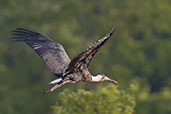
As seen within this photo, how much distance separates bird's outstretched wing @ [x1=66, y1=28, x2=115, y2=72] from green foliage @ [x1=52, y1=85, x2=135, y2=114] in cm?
351

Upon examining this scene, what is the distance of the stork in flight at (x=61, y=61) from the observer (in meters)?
16.0

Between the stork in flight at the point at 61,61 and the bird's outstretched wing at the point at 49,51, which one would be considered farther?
the bird's outstretched wing at the point at 49,51

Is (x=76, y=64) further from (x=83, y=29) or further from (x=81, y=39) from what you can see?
(x=83, y=29)

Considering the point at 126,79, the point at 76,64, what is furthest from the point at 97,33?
the point at 76,64

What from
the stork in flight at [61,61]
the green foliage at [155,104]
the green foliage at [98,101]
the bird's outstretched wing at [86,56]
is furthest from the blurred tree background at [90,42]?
the bird's outstretched wing at [86,56]

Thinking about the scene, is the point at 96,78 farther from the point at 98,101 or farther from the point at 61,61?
the point at 98,101

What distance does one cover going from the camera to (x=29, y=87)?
4419 cm

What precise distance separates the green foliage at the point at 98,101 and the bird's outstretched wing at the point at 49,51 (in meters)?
2.08

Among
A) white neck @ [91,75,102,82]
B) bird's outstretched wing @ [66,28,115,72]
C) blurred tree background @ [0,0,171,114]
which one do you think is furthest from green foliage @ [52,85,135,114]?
blurred tree background @ [0,0,171,114]

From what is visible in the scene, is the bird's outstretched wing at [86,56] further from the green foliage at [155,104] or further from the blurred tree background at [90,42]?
the green foliage at [155,104]

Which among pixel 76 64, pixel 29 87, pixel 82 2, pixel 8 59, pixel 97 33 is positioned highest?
pixel 82 2

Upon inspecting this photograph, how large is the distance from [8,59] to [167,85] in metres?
10.3

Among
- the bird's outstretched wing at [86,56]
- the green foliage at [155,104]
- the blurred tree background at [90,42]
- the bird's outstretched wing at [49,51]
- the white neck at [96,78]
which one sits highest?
the blurred tree background at [90,42]

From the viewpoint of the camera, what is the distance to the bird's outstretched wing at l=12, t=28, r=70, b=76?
17625 mm
